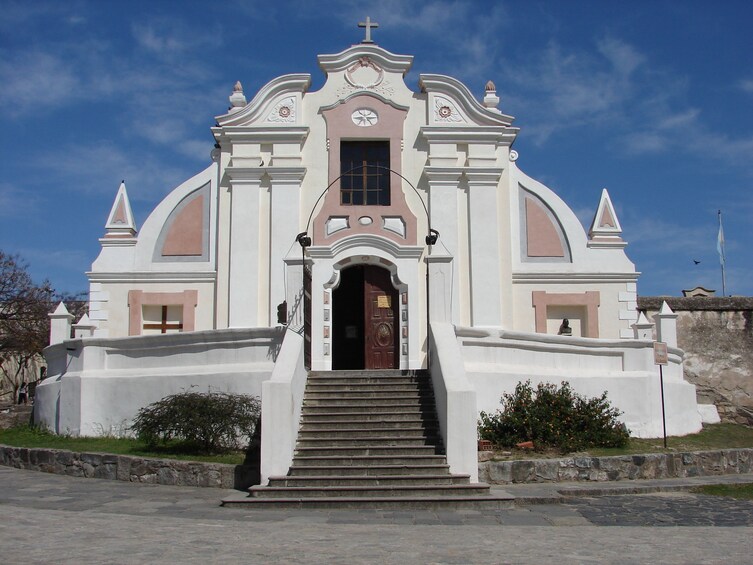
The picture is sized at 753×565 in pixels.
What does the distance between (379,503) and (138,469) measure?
4565 mm

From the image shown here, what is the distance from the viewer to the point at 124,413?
58.2ft

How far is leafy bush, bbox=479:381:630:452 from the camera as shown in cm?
1616

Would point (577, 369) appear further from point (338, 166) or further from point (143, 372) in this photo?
point (143, 372)

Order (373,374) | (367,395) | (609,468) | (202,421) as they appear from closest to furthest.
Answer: (609,468) < (202,421) < (367,395) < (373,374)

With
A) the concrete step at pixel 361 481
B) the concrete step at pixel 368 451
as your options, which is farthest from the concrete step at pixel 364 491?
the concrete step at pixel 368 451

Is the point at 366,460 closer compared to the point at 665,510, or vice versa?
the point at 665,510

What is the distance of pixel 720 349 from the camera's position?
24.3m

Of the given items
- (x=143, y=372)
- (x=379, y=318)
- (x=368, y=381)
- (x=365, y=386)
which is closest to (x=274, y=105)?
(x=379, y=318)

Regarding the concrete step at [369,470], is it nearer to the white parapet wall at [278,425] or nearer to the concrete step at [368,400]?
the white parapet wall at [278,425]

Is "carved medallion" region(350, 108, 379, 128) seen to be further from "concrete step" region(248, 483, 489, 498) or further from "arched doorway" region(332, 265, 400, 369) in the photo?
"concrete step" region(248, 483, 489, 498)

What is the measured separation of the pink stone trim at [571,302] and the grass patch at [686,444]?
3419 millimetres

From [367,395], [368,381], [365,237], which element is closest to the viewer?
[367,395]

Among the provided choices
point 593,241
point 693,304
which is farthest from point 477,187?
point 693,304

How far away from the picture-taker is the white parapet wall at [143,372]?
17172 mm
